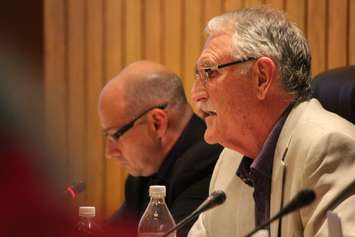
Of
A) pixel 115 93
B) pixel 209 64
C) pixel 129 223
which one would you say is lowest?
pixel 129 223

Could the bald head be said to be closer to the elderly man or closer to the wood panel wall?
the wood panel wall

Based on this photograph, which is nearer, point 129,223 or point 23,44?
point 129,223

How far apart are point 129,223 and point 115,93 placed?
614mm

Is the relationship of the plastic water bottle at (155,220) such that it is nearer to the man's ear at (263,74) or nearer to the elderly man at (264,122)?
the elderly man at (264,122)

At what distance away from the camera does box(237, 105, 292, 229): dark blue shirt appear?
7.30 feet

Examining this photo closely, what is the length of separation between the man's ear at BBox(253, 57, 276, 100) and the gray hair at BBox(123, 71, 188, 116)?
1247mm

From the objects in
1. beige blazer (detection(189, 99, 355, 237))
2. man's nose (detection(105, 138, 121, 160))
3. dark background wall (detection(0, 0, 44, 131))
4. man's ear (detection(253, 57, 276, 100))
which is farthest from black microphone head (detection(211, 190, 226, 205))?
dark background wall (detection(0, 0, 44, 131))

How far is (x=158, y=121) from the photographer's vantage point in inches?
139

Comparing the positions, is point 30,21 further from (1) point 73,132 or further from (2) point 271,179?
(2) point 271,179

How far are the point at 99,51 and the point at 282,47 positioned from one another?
84.1 inches

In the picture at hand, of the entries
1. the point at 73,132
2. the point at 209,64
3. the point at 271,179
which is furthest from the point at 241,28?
the point at 73,132

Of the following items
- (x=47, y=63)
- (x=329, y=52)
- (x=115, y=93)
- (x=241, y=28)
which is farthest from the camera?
(x=47, y=63)

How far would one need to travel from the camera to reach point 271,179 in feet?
7.23

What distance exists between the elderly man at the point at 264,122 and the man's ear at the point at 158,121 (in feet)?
3.22
